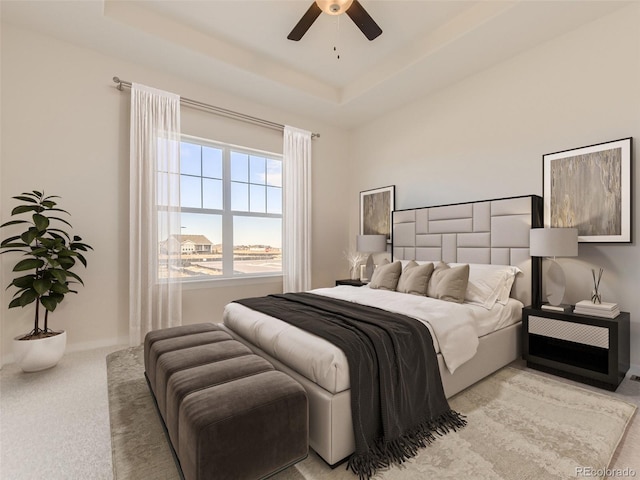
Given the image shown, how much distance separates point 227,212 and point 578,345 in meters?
4.13

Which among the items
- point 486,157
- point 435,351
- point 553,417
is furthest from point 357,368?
point 486,157

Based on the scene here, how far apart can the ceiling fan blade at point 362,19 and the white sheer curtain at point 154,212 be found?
229cm

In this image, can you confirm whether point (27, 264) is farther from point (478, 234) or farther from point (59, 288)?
point (478, 234)

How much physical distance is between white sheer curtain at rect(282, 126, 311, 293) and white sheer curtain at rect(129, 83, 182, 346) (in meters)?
1.52

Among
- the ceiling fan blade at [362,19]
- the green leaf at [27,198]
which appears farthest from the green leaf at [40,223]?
the ceiling fan blade at [362,19]

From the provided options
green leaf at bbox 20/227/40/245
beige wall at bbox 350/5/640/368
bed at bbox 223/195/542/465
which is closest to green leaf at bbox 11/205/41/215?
green leaf at bbox 20/227/40/245

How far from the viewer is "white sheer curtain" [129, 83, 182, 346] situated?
11.3ft

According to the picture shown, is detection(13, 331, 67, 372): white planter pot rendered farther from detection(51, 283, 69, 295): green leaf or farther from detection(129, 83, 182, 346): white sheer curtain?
detection(129, 83, 182, 346): white sheer curtain

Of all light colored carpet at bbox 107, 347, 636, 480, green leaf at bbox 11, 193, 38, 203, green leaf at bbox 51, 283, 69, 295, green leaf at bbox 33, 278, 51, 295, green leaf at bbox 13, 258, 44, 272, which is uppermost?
green leaf at bbox 11, 193, 38, 203

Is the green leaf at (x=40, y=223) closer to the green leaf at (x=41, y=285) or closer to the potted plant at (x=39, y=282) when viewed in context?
the potted plant at (x=39, y=282)

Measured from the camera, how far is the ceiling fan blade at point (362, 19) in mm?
2537

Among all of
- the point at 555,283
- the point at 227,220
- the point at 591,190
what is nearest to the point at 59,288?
the point at 227,220

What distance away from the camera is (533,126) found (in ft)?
10.6

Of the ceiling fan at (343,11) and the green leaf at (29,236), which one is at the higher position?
the ceiling fan at (343,11)
